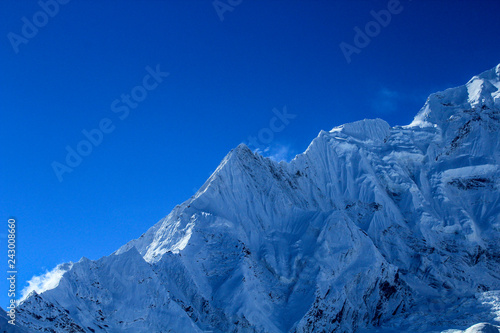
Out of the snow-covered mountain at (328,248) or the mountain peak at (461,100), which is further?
the mountain peak at (461,100)

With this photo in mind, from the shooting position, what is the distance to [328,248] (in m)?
104

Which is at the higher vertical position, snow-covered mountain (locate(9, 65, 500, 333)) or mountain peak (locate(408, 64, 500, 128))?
mountain peak (locate(408, 64, 500, 128))

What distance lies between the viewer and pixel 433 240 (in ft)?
409

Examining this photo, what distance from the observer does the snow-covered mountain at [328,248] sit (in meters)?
88.4

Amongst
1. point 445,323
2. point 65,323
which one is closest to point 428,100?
point 445,323

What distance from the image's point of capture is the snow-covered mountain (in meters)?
88.4

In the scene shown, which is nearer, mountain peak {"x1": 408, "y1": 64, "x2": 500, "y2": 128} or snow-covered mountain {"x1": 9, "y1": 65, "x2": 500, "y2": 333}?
snow-covered mountain {"x1": 9, "y1": 65, "x2": 500, "y2": 333}

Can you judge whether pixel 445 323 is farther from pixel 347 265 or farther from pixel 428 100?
pixel 428 100

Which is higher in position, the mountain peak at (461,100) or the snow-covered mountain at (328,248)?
the mountain peak at (461,100)

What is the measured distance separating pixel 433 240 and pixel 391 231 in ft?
31.6

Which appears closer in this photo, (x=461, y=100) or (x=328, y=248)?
(x=328, y=248)

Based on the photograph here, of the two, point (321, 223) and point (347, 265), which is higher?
point (321, 223)

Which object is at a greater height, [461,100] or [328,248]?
[461,100]

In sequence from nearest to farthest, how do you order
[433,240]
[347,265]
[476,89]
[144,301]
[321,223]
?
[144,301] → [347,265] → [321,223] → [433,240] → [476,89]
